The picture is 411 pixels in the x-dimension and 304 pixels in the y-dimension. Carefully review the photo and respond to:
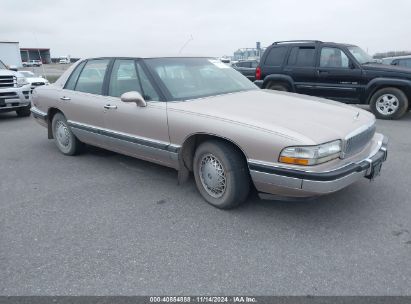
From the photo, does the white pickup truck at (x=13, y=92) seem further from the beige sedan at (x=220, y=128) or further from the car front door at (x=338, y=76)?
the car front door at (x=338, y=76)

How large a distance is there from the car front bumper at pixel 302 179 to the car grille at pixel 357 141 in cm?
12

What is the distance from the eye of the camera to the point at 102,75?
4.75 m

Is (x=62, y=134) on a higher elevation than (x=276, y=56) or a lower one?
lower

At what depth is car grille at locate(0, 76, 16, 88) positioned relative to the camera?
8766mm

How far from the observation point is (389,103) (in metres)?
8.40

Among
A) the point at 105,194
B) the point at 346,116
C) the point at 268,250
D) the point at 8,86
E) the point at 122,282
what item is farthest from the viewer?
the point at 8,86

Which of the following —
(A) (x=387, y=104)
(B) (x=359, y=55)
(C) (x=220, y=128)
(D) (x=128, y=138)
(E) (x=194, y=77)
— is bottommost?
(A) (x=387, y=104)

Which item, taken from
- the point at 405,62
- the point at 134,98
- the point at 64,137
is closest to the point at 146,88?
the point at 134,98

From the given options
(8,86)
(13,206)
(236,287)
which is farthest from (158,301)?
(8,86)

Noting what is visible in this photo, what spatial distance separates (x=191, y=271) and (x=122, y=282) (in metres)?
0.50

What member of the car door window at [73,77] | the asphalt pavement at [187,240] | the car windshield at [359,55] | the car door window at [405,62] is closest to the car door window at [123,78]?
the car door window at [73,77]

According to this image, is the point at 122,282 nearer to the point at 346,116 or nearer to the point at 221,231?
the point at 221,231

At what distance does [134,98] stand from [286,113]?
160cm

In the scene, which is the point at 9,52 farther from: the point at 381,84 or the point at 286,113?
the point at 286,113
